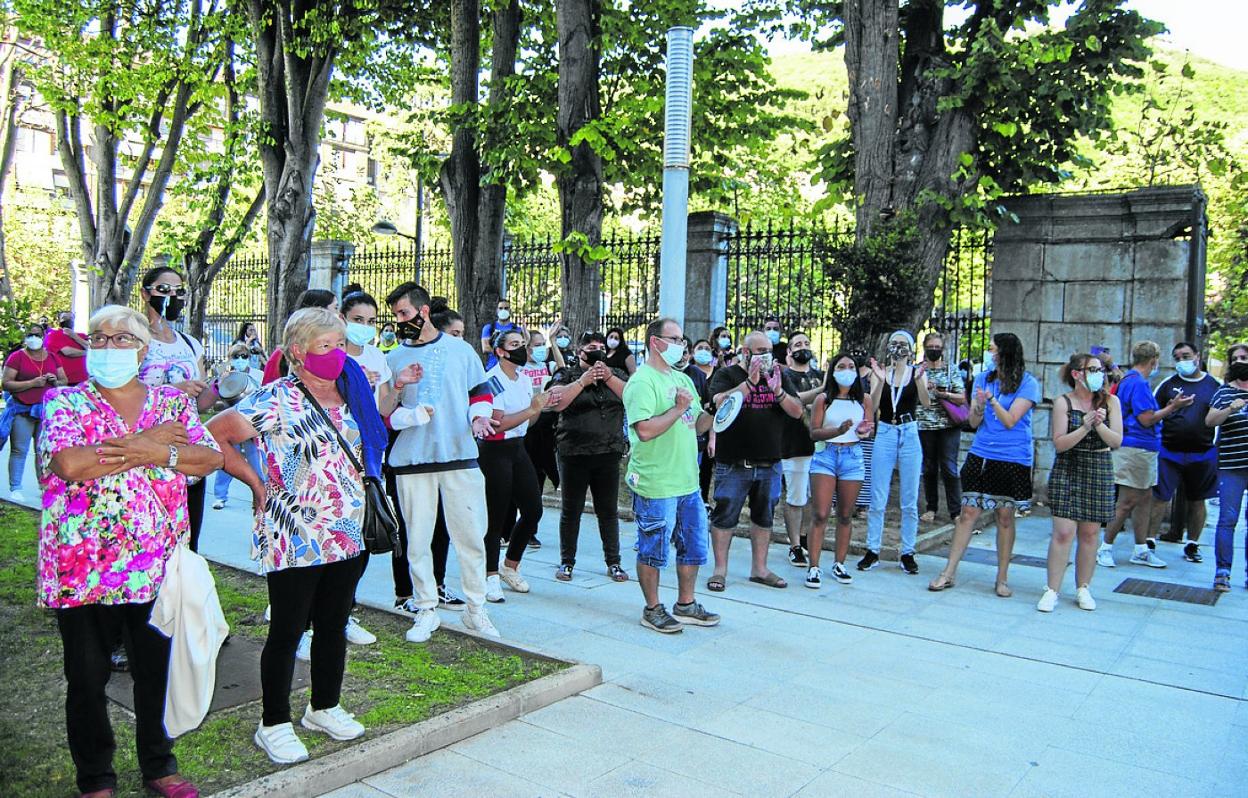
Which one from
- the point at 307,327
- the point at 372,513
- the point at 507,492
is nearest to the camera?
the point at 307,327

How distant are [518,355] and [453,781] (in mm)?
3489

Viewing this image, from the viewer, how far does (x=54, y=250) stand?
3559 centimetres

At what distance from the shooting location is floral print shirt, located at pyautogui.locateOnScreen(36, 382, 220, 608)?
325cm

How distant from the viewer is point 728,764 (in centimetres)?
406

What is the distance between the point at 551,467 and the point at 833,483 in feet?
8.81

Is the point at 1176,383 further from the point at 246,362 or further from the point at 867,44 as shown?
the point at 246,362

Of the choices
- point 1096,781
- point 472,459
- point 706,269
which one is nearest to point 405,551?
point 472,459

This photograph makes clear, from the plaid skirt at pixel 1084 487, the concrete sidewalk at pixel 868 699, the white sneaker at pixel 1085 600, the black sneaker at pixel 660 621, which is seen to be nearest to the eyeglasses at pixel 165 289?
the concrete sidewalk at pixel 868 699

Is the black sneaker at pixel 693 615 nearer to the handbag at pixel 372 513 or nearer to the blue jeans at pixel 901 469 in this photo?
the blue jeans at pixel 901 469

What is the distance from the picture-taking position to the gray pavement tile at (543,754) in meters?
3.90

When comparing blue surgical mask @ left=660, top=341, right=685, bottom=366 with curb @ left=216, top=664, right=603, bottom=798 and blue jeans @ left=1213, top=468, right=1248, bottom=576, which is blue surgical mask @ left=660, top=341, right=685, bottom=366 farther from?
blue jeans @ left=1213, top=468, right=1248, bottom=576

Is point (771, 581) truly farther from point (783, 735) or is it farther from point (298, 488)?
point (298, 488)

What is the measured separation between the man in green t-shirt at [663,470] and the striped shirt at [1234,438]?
4628 millimetres

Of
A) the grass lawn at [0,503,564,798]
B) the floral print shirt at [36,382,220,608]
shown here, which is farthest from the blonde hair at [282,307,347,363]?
the grass lawn at [0,503,564,798]
